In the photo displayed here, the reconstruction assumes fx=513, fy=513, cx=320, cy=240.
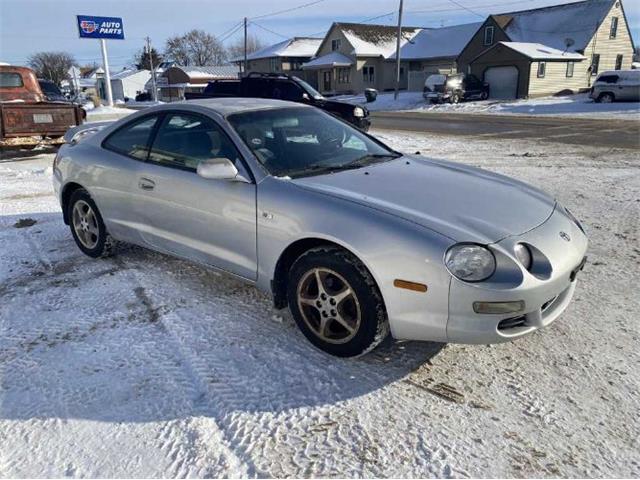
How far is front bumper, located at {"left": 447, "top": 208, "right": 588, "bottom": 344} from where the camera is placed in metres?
2.61

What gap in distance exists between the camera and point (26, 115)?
10812 millimetres

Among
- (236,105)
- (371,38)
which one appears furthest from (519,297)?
(371,38)

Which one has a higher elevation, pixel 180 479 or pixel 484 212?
pixel 484 212

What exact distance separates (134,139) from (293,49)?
188 feet

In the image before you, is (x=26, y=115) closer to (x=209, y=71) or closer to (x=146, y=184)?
(x=146, y=184)

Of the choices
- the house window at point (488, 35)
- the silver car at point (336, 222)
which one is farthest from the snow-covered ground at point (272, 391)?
the house window at point (488, 35)

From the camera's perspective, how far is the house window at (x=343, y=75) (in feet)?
163

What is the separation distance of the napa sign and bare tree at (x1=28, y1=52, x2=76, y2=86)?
64.2 meters

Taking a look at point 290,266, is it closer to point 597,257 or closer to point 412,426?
point 412,426

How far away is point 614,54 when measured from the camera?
140ft

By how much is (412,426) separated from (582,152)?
33.4ft

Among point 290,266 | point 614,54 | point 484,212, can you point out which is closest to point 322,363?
point 290,266

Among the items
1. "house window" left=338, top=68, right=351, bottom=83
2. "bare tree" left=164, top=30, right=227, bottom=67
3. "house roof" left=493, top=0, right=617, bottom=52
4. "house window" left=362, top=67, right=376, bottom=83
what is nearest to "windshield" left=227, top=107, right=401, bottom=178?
"house roof" left=493, top=0, right=617, bottom=52

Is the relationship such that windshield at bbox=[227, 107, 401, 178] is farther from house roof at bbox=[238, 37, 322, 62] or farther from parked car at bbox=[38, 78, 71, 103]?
house roof at bbox=[238, 37, 322, 62]
